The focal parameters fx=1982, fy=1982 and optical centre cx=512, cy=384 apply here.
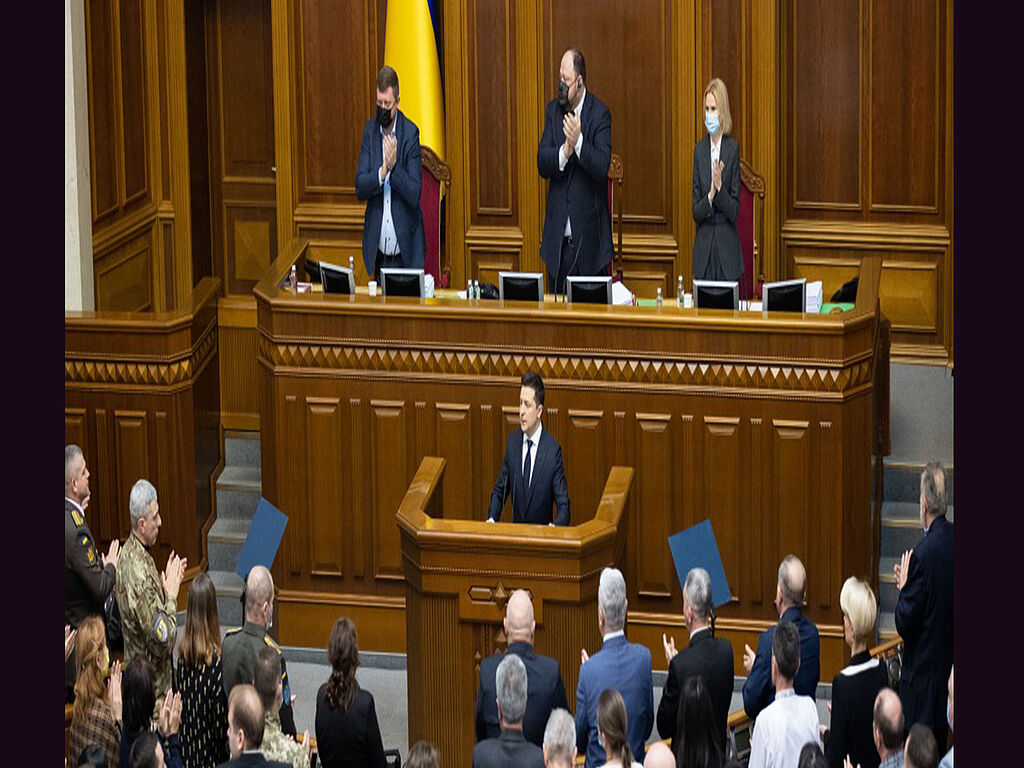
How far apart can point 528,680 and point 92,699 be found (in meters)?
1.68

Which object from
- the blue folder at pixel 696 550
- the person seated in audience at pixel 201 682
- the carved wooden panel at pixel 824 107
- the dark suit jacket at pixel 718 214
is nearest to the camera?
the person seated in audience at pixel 201 682

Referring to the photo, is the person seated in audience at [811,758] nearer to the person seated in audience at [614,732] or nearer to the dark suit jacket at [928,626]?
the person seated in audience at [614,732]

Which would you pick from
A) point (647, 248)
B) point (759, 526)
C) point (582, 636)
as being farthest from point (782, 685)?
point (647, 248)

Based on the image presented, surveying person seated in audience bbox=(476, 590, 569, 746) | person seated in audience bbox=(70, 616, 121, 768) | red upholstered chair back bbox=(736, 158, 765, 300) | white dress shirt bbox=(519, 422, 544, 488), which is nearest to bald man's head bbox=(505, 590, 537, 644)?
person seated in audience bbox=(476, 590, 569, 746)

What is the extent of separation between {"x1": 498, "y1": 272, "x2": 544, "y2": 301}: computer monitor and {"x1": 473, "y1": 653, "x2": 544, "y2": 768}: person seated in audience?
364cm

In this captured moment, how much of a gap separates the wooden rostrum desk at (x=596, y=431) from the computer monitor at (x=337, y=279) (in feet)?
0.29

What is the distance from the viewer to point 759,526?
1018cm

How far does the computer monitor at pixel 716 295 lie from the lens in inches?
404

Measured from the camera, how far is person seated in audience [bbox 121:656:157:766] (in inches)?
292

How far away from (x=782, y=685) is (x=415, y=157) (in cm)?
460

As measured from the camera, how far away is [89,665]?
7613mm

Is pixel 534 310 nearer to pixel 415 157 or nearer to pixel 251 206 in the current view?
pixel 415 157

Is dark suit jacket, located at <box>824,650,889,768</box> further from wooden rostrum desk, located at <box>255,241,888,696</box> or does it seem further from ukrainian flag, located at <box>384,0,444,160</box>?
ukrainian flag, located at <box>384,0,444,160</box>

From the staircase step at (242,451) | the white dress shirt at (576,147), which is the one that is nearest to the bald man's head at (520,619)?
the white dress shirt at (576,147)
